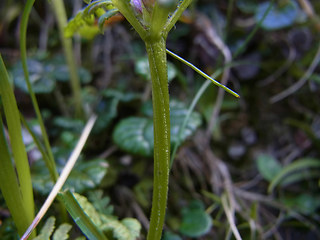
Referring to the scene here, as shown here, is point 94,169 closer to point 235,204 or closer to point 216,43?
point 235,204

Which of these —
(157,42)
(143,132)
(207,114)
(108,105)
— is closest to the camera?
(157,42)

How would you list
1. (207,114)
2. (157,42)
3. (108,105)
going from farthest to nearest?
(207,114), (108,105), (157,42)

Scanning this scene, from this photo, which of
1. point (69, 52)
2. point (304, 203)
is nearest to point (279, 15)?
point (304, 203)

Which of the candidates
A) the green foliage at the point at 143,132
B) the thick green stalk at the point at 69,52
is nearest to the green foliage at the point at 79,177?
the green foliage at the point at 143,132

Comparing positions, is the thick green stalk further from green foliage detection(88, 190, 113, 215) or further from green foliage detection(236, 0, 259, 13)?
green foliage detection(236, 0, 259, 13)

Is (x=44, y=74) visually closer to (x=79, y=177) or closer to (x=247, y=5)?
(x=79, y=177)
